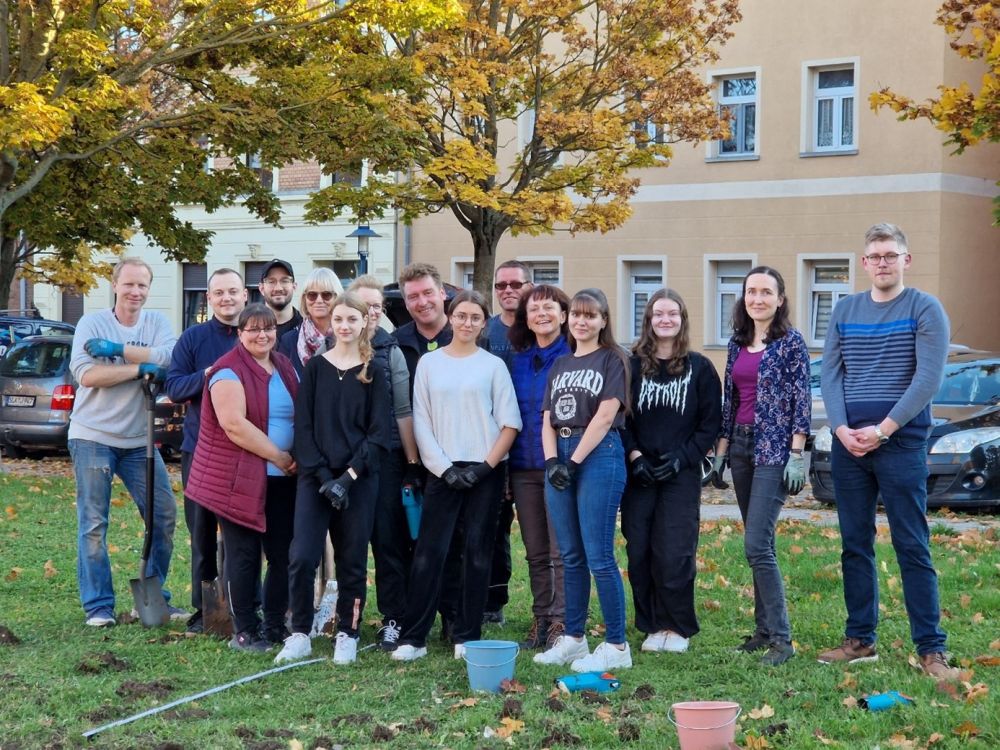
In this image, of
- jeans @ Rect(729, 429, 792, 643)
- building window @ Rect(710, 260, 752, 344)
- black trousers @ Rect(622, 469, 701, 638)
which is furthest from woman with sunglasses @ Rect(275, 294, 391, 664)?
building window @ Rect(710, 260, 752, 344)

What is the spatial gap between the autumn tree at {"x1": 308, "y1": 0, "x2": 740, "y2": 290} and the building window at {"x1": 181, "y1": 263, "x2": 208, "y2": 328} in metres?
14.1

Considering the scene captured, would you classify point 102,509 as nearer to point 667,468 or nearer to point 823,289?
point 667,468

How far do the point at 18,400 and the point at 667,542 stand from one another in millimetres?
13539

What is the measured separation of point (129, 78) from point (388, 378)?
1157 cm

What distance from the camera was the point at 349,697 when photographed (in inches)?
246

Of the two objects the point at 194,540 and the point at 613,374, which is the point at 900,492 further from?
the point at 194,540

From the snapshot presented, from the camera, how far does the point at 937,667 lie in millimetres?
6367

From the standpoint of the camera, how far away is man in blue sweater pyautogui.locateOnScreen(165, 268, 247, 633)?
761 centimetres

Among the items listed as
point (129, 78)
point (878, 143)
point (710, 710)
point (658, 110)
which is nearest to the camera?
point (710, 710)

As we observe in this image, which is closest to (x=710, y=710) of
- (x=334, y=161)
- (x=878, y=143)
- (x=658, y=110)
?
(x=334, y=161)

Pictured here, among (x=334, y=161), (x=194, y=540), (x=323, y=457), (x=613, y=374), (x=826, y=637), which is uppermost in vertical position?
(x=334, y=161)

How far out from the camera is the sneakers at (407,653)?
23.1 ft

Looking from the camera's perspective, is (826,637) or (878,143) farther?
(878,143)

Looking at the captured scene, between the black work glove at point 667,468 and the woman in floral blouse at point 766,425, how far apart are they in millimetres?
278
